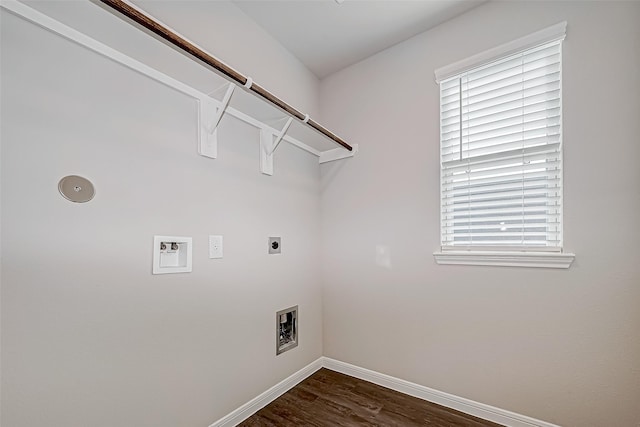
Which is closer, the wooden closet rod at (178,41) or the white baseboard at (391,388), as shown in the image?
the wooden closet rod at (178,41)

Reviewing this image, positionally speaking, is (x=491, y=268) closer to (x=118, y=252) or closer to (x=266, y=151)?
(x=266, y=151)

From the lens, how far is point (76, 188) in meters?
1.15

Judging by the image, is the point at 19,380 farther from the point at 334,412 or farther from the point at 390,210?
the point at 390,210

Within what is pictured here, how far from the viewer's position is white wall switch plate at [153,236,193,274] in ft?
4.58

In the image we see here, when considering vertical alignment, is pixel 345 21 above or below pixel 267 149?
above

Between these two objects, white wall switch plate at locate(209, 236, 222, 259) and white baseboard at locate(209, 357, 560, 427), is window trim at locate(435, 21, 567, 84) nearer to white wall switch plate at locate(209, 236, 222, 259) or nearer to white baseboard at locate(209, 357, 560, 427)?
white wall switch plate at locate(209, 236, 222, 259)

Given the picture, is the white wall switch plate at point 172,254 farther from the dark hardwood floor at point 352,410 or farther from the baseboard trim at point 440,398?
the baseboard trim at point 440,398

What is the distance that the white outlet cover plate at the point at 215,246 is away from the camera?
1648 mm

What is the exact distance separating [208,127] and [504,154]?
180cm

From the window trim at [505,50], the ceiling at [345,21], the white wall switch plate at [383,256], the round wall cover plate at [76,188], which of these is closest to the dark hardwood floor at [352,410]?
the white wall switch plate at [383,256]

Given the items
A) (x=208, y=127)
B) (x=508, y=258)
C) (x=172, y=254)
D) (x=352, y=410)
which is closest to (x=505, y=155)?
(x=508, y=258)

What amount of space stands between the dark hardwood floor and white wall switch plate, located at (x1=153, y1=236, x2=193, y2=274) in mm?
1070

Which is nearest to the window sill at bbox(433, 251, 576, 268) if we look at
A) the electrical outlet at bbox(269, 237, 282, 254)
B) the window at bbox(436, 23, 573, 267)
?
the window at bbox(436, 23, 573, 267)

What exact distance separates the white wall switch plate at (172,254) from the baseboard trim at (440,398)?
1600 millimetres
